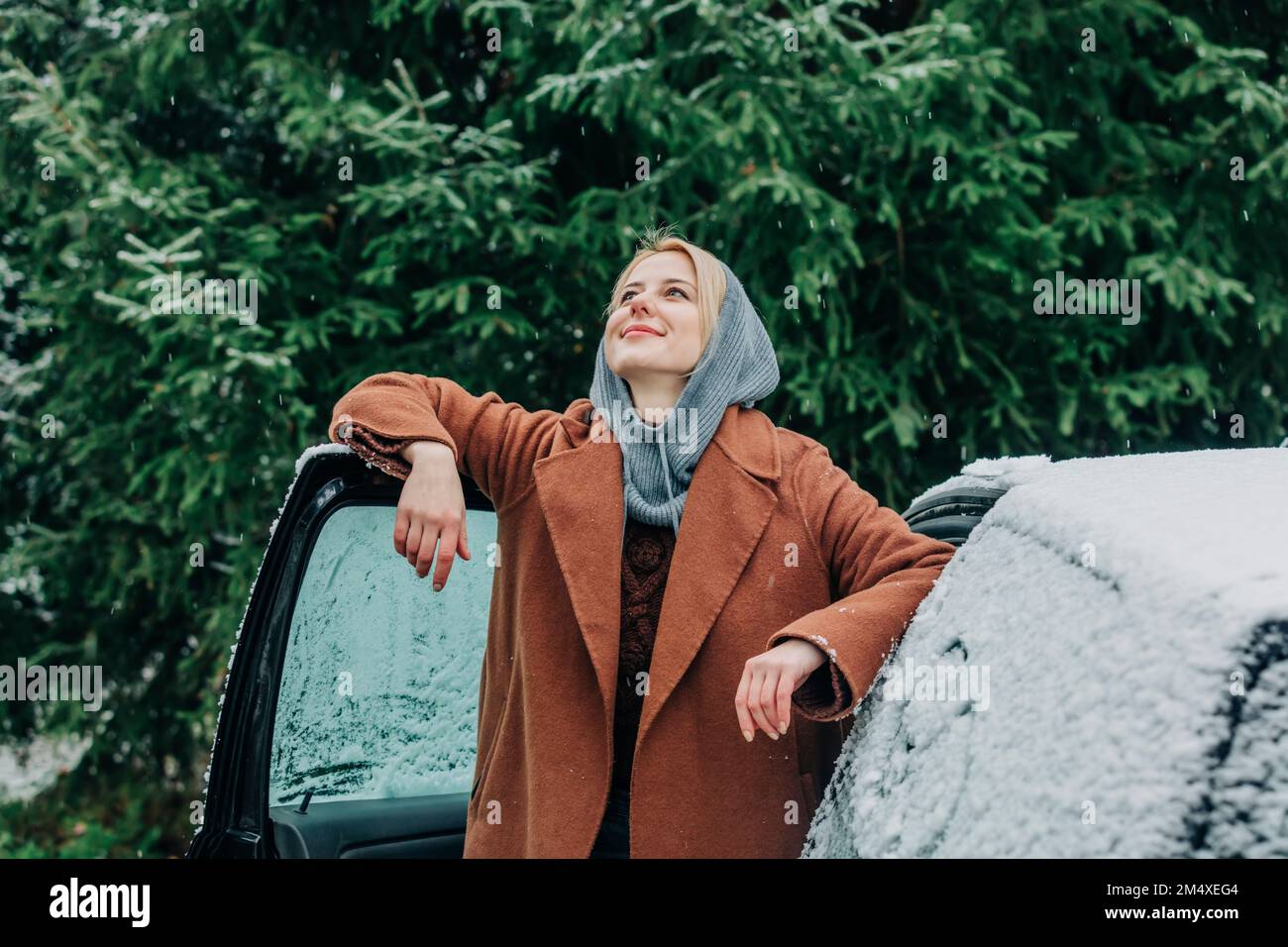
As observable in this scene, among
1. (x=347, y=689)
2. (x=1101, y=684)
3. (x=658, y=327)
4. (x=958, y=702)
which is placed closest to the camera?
(x=1101, y=684)

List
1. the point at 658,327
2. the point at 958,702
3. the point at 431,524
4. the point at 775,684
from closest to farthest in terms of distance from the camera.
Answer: the point at 958,702 < the point at 775,684 < the point at 431,524 < the point at 658,327

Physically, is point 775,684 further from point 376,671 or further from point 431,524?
point 376,671

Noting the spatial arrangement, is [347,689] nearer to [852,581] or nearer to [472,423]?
[472,423]

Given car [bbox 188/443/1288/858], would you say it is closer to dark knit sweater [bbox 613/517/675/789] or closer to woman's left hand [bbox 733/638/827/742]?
woman's left hand [bbox 733/638/827/742]

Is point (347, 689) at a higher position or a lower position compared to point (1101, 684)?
lower

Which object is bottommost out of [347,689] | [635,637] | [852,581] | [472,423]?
[347,689]

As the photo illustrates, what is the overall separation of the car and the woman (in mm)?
124

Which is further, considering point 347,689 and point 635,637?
point 347,689

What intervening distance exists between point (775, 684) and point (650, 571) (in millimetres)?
574

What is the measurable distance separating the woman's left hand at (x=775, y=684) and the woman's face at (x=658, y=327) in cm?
79

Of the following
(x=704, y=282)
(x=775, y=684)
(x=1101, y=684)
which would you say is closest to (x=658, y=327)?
(x=704, y=282)

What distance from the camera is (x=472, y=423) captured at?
2186 mm

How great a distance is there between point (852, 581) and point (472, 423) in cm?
80
